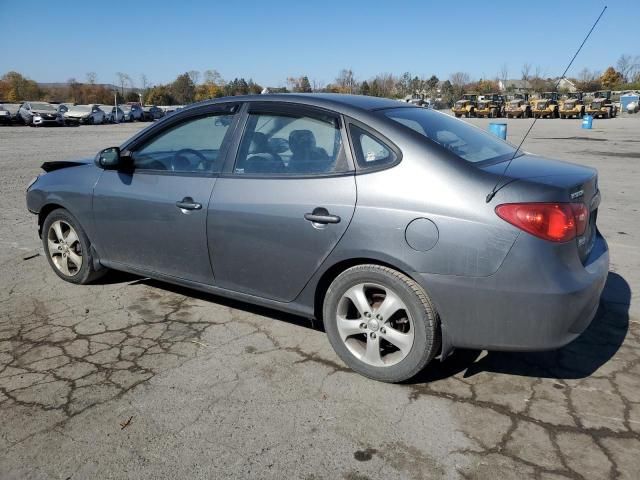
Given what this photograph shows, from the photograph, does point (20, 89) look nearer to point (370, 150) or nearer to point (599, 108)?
point (599, 108)

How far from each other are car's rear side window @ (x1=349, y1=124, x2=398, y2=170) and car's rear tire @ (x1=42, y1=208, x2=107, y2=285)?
2.65 m

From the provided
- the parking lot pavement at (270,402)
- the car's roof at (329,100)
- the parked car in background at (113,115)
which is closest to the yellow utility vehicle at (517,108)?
the parked car in background at (113,115)

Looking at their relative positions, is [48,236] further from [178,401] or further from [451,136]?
[451,136]

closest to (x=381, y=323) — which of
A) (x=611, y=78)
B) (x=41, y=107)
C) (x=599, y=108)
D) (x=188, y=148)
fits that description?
(x=188, y=148)

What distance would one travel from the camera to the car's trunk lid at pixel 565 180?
9.23 feet

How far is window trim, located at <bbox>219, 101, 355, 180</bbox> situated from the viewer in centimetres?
320

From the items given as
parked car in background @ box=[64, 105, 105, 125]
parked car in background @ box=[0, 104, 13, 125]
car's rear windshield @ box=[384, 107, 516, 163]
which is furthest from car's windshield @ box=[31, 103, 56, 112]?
car's rear windshield @ box=[384, 107, 516, 163]

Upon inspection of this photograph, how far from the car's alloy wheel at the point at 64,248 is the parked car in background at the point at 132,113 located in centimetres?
4613

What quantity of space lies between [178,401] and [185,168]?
5.49 feet

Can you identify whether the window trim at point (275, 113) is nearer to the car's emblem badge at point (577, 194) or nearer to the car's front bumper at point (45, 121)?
the car's emblem badge at point (577, 194)

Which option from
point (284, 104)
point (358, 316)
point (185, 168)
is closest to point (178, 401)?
point (358, 316)

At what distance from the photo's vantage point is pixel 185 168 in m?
3.88

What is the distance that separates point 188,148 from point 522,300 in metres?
2.54

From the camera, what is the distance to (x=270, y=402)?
299cm
